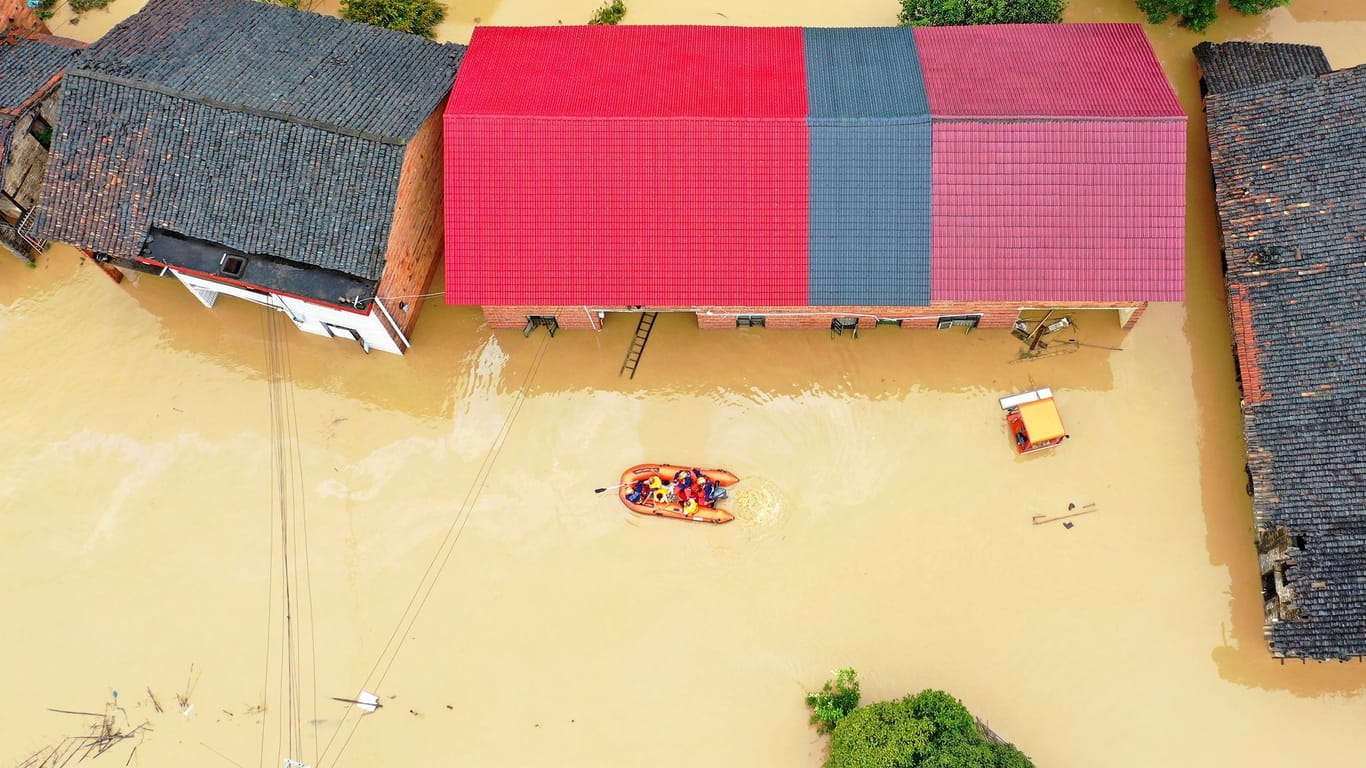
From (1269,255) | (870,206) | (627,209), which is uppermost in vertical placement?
(627,209)

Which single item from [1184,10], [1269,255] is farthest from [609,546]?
[1184,10]

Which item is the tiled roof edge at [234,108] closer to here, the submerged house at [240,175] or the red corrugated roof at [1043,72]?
the submerged house at [240,175]

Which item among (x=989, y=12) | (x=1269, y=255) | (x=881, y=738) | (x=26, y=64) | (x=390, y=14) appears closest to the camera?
(x=881, y=738)

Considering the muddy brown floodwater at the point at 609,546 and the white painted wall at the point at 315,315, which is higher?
the white painted wall at the point at 315,315

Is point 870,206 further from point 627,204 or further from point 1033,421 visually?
point 1033,421

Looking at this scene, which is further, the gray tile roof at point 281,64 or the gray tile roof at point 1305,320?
the gray tile roof at point 281,64

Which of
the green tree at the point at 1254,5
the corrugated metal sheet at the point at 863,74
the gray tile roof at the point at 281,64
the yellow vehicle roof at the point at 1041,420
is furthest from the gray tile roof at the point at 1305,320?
the gray tile roof at the point at 281,64

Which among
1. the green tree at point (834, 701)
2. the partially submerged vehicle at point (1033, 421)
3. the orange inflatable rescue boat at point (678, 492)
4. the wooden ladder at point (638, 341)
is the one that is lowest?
the green tree at point (834, 701)
